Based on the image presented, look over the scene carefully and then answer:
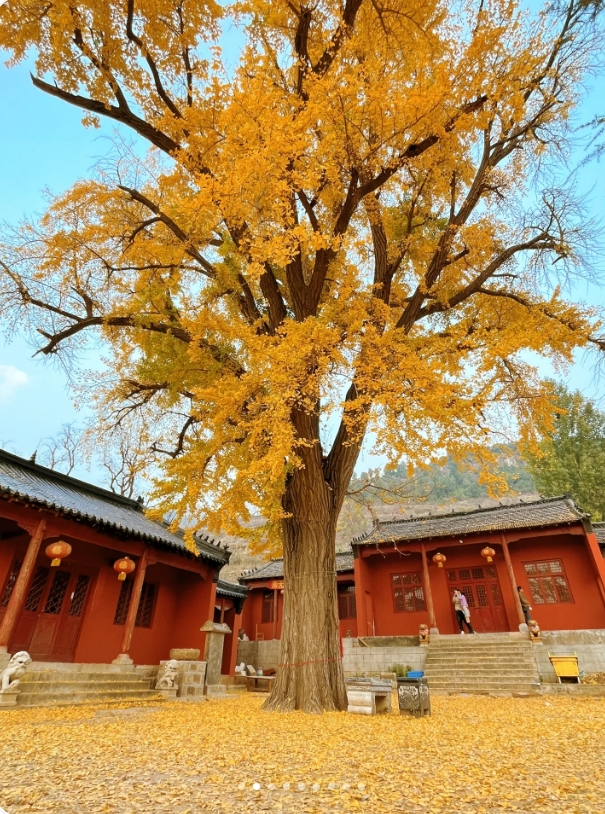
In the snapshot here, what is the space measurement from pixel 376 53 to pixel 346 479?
23.9ft

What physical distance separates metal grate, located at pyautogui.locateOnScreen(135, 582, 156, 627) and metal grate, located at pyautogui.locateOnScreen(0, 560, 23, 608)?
3.82 meters

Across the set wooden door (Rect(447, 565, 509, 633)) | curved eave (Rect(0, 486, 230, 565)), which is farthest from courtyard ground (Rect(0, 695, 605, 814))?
wooden door (Rect(447, 565, 509, 633))

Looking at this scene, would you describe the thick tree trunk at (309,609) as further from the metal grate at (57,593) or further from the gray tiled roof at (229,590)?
the gray tiled roof at (229,590)

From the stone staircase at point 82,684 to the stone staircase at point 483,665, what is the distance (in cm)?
731

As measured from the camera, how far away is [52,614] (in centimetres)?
994

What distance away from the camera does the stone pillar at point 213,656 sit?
10.4m

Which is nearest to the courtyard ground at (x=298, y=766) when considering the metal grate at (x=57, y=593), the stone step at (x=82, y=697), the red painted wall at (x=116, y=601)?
the stone step at (x=82, y=697)

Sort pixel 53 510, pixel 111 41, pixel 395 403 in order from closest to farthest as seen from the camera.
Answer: pixel 395 403 → pixel 111 41 → pixel 53 510

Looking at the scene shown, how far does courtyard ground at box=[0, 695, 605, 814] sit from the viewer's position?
241 centimetres

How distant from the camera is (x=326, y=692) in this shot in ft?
18.8

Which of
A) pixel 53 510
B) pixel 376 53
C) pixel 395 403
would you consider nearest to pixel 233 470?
pixel 395 403

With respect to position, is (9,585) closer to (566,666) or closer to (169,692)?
(169,692)

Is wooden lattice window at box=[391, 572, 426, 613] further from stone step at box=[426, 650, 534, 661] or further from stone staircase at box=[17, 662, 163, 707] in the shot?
stone staircase at box=[17, 662, 163, 707]

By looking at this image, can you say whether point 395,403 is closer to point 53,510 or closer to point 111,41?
→ point 111,41
